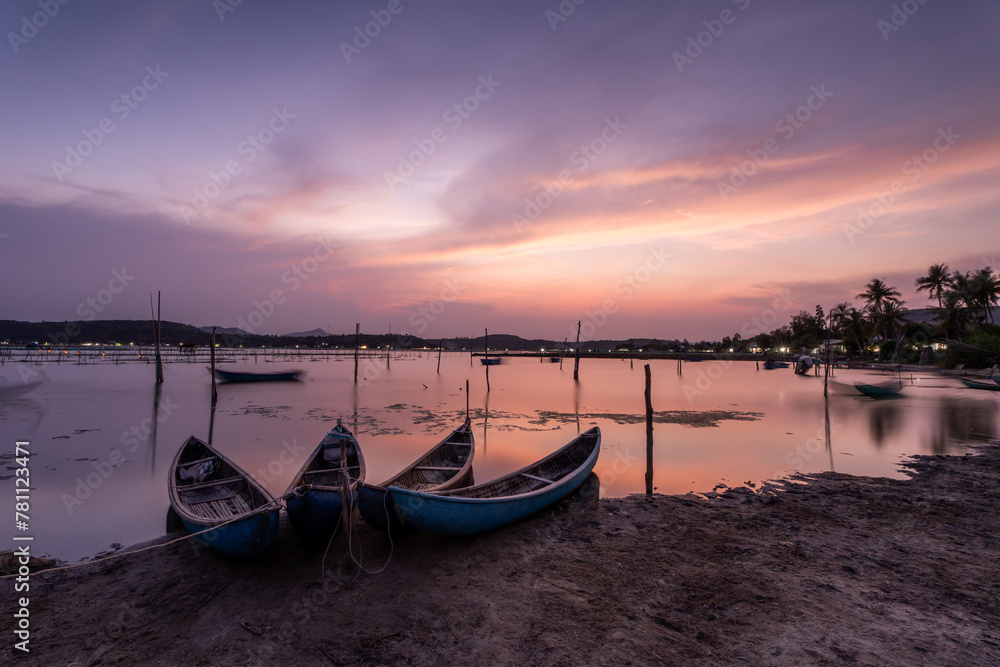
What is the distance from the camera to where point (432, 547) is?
284 inches

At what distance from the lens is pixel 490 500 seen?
7.41 meters

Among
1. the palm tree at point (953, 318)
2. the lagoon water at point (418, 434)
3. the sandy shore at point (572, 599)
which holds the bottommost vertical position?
the lagoon water at point (418, 434)

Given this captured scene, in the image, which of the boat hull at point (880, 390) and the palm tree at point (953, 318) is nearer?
the boat hull at point (880, 390)

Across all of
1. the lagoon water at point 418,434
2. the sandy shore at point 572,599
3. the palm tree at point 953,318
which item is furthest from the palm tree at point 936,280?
the sandy shore at point 572,599

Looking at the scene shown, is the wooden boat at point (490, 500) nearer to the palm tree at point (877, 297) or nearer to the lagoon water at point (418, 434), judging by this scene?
the lagoon water at point (418, 434)

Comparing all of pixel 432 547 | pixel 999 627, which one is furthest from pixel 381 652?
pixel 999 627

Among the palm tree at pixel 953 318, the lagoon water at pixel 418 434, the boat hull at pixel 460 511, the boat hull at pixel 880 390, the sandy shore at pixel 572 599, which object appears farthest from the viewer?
the palm tree at pixel 953 318

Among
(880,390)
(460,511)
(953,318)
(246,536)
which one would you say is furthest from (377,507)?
(953,318)

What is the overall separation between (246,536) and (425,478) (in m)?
4.37

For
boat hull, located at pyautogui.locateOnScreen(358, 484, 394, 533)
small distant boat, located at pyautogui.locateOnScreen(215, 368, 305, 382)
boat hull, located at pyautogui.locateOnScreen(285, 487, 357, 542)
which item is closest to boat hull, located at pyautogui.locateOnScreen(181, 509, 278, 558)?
boat hull, located at pyautogui.locateOnScreen(285, 487, 357, 542)

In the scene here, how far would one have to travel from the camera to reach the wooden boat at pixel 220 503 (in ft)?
20.4

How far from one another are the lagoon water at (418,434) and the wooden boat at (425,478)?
110cm

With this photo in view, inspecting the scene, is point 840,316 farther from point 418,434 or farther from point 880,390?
point 418,434

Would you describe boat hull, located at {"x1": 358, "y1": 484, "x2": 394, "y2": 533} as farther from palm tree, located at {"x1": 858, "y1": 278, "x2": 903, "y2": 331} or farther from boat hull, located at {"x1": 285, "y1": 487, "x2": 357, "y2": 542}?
palm tree, located at {"x1": 858, "y1": 278, "x2": 903, "y2": 331}
